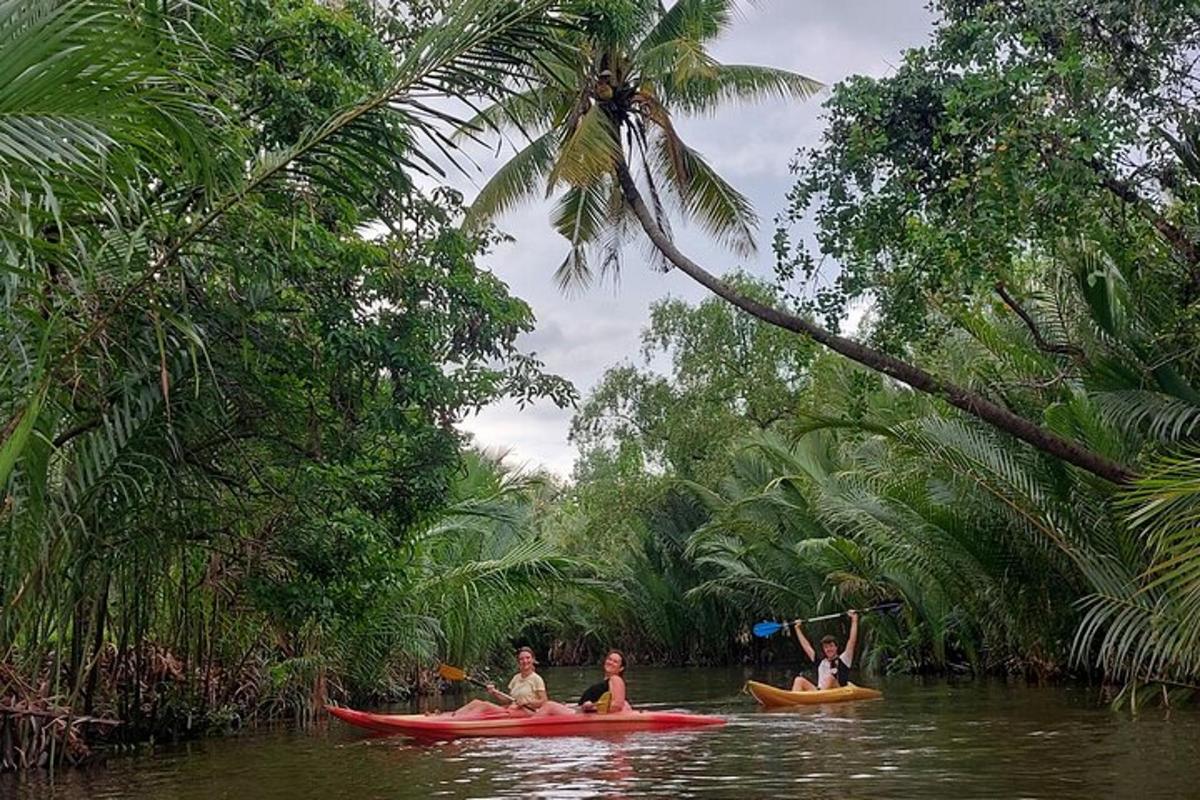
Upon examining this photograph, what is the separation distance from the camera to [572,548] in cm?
4050

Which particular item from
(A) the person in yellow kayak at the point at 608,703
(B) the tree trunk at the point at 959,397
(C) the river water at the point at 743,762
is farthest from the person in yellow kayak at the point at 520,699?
(B) the tree trunk at the point at 959,397

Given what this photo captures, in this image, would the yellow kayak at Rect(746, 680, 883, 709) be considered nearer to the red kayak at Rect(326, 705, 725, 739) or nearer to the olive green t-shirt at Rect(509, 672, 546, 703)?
the red kayak at Rect(326, 705, 725, 739)

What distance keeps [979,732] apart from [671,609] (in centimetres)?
2193

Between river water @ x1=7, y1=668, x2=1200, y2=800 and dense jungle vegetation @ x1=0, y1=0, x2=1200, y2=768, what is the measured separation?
0.80 m

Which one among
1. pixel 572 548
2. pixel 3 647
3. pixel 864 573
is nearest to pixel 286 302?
pixel 3 647

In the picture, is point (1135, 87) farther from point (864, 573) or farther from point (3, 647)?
point (864, 573)

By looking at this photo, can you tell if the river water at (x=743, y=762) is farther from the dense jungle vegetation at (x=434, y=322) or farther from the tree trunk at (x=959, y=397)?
the tree trunk at (x=959, y=397)

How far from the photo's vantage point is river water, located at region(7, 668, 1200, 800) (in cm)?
1006

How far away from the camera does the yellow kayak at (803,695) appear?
19078 millimetres

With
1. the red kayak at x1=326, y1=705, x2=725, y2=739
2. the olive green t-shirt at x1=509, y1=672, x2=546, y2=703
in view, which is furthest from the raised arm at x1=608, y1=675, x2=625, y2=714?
the olive green t-shirt at x1=509, y1=672, x2=546, y2=703

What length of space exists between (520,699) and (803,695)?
5044mm

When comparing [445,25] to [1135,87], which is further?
[1135,87]

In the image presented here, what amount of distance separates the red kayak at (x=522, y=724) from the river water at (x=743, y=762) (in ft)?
0.58

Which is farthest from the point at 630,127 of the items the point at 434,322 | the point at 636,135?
the point at 434,322
